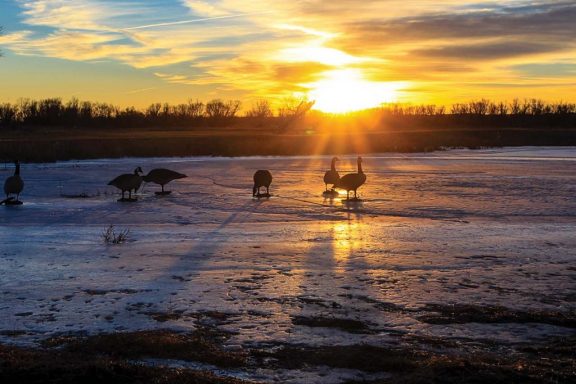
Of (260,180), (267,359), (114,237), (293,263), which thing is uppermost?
(260,180)

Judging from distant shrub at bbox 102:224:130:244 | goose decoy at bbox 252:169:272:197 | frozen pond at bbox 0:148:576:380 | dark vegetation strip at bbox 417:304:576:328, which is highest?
goose decoy at bbox 252:169:272:197

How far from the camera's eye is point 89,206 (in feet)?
48.9

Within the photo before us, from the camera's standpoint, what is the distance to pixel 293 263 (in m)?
8.68

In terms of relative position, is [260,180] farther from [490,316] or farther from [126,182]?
[490,316]

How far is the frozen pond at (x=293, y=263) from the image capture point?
20.0 feet

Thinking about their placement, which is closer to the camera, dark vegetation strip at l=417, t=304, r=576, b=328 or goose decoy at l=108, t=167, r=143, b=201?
dark vegetation strip at l=417, t=304, r=576, b=328

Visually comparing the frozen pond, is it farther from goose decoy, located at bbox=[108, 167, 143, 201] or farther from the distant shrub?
goose decoy, located at bbox=[108, 167, 143, 201]

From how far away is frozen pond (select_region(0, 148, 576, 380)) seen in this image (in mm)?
6102

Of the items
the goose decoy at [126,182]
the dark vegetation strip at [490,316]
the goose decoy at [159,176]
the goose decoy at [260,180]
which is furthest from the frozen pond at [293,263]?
the goose decoy at [159,176]

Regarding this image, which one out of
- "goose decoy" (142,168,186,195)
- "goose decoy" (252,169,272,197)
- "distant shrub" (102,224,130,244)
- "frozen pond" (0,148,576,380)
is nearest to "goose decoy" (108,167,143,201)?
"frozen pond" (0,148,576,380)

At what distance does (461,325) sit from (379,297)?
1147 millimetres

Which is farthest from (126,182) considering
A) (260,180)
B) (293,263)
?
(293,263)

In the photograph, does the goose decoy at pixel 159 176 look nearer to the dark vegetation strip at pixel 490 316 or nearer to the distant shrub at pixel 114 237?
the distant shrub at pixel 114 237

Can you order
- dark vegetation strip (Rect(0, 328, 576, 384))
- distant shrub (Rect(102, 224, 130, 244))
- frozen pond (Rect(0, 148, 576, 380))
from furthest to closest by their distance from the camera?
distant shrub (Rect(102, 224, 130, 244)), frozen pond (Rect(0, 148, 576, 380)), dark vegetation strip (Rect(0, 328, 576, 384))
